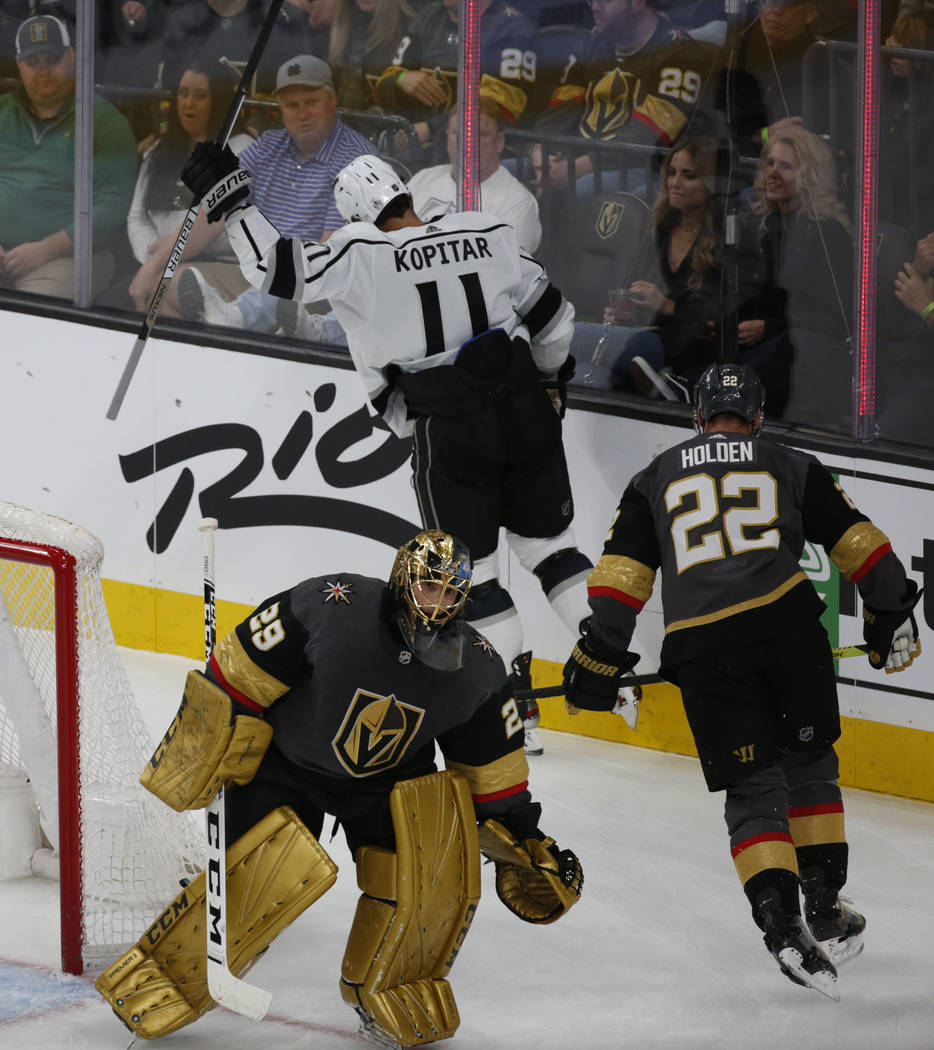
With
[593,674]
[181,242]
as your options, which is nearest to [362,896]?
[593,674]

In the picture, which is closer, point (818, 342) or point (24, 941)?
point (24, 941)

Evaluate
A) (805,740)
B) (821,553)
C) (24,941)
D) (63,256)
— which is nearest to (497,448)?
(821,553)

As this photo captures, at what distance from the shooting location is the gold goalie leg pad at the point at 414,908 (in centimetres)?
312

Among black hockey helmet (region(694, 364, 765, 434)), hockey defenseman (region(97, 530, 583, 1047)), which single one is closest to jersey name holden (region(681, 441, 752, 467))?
black hockey helmet (region(694, 364, 765, 434))

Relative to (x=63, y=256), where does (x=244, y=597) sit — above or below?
below

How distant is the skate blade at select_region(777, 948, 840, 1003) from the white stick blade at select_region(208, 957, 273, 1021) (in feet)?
2.88

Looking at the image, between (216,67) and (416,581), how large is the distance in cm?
298

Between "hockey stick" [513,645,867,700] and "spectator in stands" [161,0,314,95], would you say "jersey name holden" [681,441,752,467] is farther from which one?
"spectator in stands" [161,0,314,95]

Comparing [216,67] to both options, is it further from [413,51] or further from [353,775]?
[353,775]

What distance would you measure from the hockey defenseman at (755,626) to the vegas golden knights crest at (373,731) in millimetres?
629

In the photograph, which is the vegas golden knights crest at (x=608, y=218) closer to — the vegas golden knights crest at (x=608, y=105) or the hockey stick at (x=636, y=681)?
the vegas golden knights crest at (x=608, y=105)

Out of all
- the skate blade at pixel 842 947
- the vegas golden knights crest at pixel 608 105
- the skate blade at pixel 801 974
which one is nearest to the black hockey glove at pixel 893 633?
the skate blade at pixel 842 947

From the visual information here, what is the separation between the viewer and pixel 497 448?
4445 millimetres

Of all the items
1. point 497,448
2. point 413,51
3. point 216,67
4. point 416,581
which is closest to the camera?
point 416,581
